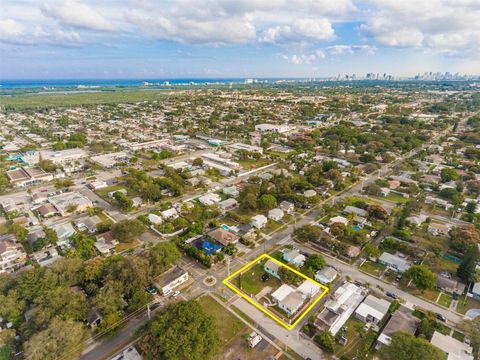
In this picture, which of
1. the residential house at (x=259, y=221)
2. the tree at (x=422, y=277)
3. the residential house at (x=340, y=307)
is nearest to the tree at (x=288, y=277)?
the residential house at (x=340, y=307)

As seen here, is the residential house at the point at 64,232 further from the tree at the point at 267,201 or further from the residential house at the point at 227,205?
the tree at the point at 267,201

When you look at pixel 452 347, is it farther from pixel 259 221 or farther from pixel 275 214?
pixel 275 214

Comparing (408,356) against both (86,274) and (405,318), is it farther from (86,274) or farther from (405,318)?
(86,274)

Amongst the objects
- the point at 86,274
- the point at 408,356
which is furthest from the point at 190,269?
the point at 408,356

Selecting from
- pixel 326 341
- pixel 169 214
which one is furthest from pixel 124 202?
pixel 326 341

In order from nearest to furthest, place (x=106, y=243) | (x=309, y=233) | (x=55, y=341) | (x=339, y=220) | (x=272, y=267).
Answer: (x=55, y=341), (x=272, y=267), (x=309, y=233), (x=106, y=243), (x=339, y=220)

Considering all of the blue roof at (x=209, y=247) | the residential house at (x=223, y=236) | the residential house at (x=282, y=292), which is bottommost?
the residential house at (x=282, y=292)

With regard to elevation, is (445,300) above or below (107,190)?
below

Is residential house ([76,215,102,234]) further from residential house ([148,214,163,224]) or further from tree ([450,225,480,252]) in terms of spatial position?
tree ([450,225,480,252])
